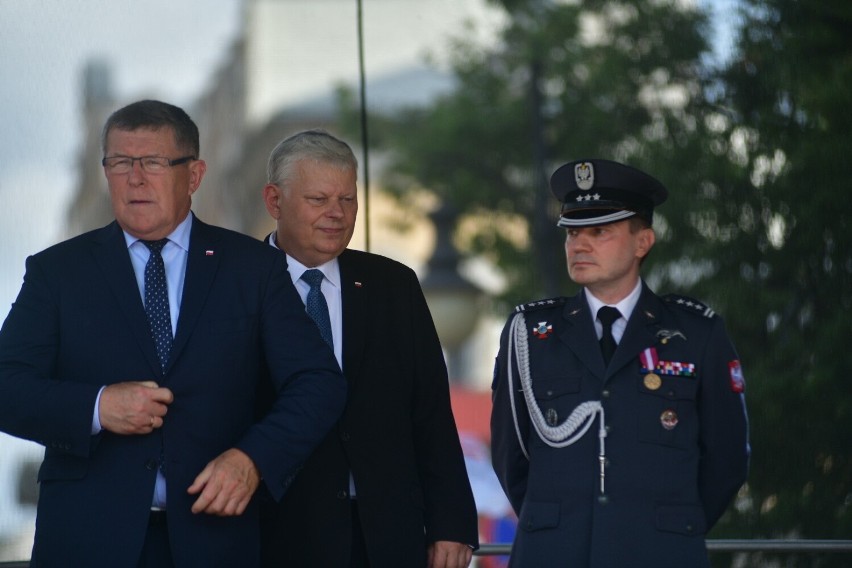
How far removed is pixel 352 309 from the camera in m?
3.81

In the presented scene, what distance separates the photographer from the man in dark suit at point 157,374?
3.10 m

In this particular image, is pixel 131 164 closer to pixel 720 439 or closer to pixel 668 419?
pixel 668 419

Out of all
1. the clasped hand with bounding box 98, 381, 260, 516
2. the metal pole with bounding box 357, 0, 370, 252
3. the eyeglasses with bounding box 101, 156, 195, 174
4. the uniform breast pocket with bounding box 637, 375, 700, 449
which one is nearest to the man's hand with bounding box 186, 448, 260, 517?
the clasped hand with bounding box 98, 381, 260, 516

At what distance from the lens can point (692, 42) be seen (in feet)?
17.6

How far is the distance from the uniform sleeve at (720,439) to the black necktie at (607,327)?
0.78 ft

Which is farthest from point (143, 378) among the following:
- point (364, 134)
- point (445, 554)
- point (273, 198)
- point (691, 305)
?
point (364, 134)

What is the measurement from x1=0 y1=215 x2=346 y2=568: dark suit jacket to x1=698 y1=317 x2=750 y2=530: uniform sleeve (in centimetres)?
96

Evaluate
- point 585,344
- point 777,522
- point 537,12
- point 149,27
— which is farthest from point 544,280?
point 585,344

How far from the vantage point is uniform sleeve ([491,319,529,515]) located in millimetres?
3822

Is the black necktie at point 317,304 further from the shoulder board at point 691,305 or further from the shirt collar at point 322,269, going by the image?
the shoulder board at point 691,305

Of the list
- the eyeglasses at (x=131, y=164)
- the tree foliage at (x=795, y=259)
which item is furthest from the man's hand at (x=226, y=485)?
the tree foliage at (x=795, y=259)

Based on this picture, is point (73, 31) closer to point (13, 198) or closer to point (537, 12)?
point (13, 198)

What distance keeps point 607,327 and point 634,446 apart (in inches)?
12.7

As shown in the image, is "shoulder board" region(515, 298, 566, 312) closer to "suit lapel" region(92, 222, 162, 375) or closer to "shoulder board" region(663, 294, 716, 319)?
"shoulder board" region(663, 294, 716, 319)
